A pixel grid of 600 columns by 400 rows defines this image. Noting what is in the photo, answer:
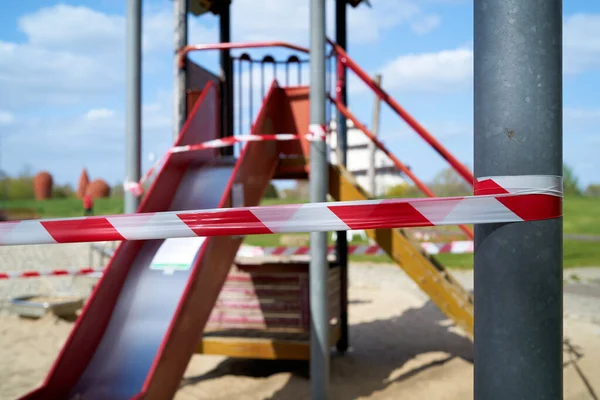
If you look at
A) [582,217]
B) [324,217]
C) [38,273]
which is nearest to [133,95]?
[38,273]

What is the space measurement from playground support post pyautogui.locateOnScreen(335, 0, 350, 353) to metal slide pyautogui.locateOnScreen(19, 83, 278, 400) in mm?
1461

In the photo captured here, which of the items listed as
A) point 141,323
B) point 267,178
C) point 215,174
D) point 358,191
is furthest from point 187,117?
→ point 141,323

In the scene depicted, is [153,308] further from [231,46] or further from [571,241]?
[571,241]

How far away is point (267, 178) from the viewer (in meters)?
5.20

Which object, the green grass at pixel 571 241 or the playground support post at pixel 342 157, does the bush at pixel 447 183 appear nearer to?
the green grass at pixel 571 241

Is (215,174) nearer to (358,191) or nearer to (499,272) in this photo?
(358,191)

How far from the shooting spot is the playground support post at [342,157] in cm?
627

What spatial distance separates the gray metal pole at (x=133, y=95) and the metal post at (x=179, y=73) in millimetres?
463

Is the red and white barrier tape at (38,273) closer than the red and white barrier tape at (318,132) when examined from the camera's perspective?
No

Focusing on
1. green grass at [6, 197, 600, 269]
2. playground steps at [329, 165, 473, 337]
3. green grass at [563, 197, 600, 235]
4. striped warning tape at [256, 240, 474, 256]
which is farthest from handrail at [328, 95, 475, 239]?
green grass at [563, 197, 600, 235]

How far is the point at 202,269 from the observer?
3.80m

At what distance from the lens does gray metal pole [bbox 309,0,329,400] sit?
15.0ft

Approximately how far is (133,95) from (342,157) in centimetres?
250

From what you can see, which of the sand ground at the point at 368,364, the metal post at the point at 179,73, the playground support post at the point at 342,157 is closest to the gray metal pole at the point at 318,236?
the sand ground at the point at 368,364
